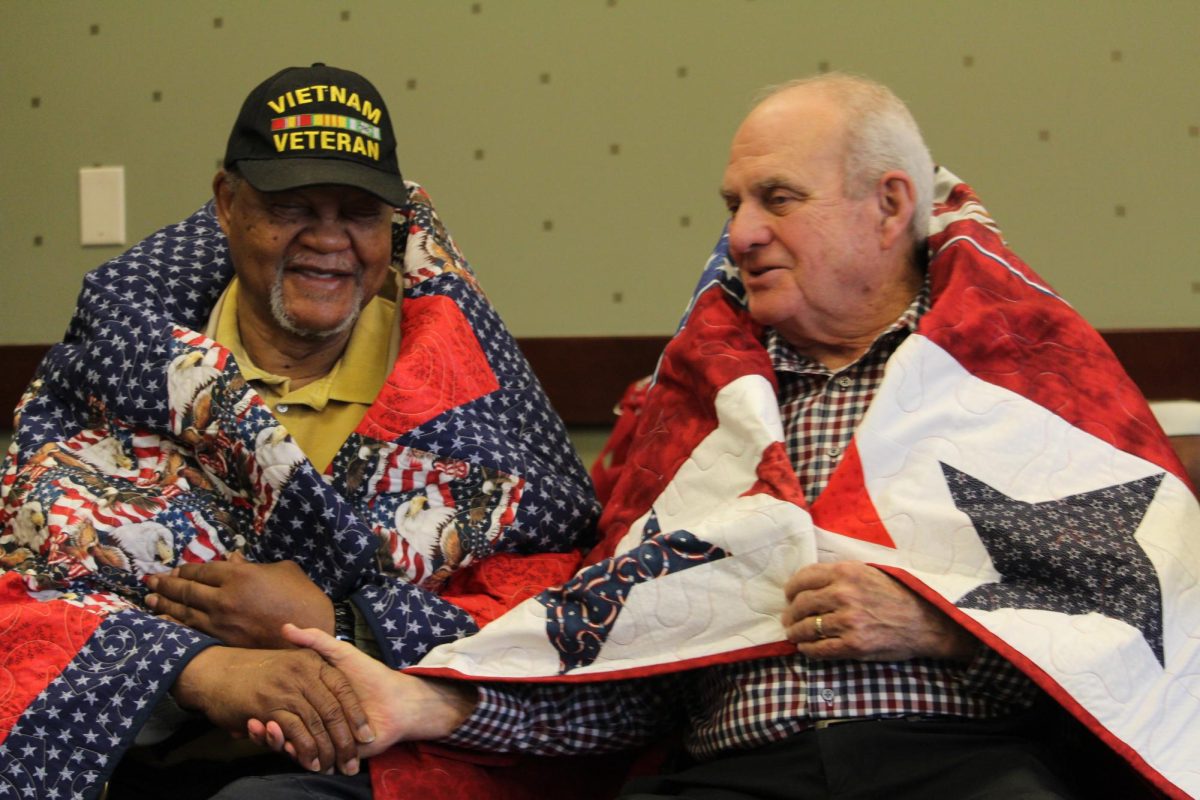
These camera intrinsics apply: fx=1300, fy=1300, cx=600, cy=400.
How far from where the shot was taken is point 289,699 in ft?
4.60

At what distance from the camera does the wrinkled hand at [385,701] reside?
1.39 meters

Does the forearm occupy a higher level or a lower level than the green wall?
lower

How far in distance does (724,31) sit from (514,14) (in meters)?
0.36

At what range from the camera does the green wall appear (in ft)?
6.98

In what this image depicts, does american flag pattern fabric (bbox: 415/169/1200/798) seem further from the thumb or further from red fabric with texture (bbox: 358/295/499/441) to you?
red fabric with texture (bbox: 358/295/499/441)

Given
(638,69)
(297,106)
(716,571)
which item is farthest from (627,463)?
(638,69)

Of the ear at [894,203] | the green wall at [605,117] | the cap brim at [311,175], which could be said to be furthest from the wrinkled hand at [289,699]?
the green wall at [605,117]

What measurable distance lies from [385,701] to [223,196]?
2.48 feet

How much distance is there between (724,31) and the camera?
220cm

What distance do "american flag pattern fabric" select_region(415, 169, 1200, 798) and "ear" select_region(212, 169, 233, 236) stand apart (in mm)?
672

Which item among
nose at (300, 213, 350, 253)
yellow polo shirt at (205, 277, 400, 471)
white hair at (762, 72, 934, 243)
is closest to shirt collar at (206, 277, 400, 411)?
yellow polo shirt at (205, 277, 400, 471)

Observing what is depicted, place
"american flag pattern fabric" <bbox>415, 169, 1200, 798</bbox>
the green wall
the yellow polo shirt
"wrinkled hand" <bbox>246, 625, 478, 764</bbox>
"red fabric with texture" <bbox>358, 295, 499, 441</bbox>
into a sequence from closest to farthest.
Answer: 1. "american flag pattern fabric" <bbox>415, 169, 1200, 798</bbox>
2. "wrinkled hand" <bbox>246, 625, 478, 764</bbox>
3. "red fabric with texture" <bbox>358, 295, 499, 441</bbox>
4. the yellow polo shirt
5. the green wall

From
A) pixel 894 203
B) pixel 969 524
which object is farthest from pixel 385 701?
pixel 894 203

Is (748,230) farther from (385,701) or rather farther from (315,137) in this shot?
(385,701)
